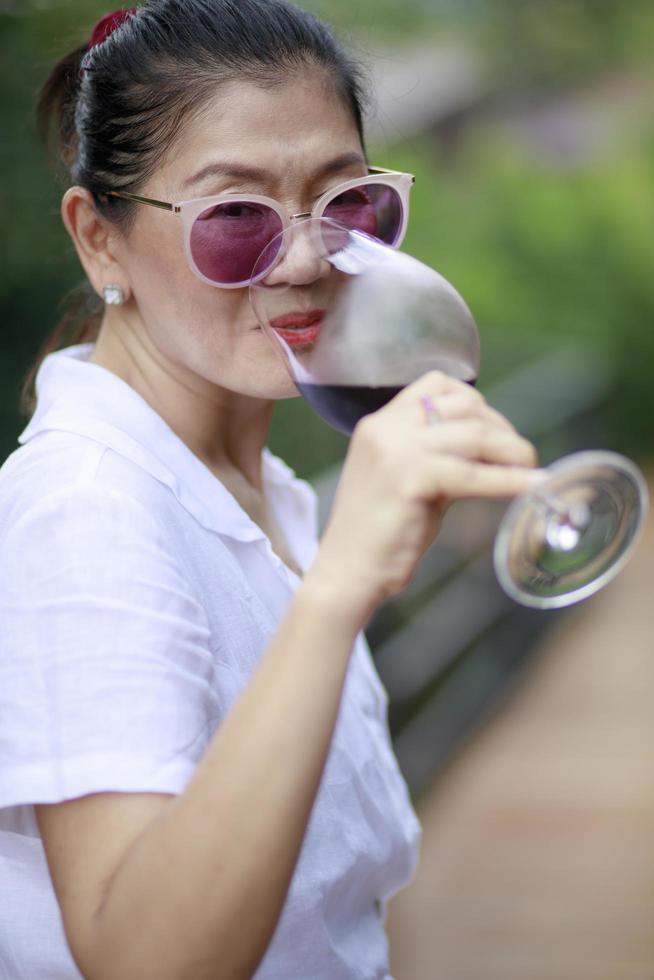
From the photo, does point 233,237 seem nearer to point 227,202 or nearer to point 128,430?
point 227,202

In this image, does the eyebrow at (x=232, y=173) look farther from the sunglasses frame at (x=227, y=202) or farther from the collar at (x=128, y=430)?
the collar at (x=128, y=430)

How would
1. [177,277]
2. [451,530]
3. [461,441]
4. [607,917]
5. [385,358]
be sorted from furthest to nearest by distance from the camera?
1. [451,530]
2. [607,917]
3. [177,277]
4. [385,358]
5. [461,441]

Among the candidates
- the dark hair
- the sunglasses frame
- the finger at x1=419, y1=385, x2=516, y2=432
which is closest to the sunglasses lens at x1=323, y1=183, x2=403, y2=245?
the sunglasses frame

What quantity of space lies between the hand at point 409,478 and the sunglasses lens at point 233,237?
0.51 meters

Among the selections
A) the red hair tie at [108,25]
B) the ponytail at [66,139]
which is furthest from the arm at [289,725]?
the ponytail at [66,139]

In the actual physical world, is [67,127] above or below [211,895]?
above

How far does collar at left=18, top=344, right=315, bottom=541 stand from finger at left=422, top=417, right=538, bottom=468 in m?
0.52

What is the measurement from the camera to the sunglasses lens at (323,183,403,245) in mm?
1745

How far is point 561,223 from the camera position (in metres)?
13.1

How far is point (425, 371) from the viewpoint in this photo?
1396 mm

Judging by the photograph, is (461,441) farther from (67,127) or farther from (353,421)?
(67,127)

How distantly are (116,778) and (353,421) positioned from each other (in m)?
0.46

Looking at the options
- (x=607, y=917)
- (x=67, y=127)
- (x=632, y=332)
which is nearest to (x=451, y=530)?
(x=607, y=917)

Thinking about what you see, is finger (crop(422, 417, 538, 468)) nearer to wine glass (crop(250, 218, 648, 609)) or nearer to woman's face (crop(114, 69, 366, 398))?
wine glass (crop(250, 218, 648, 609))
